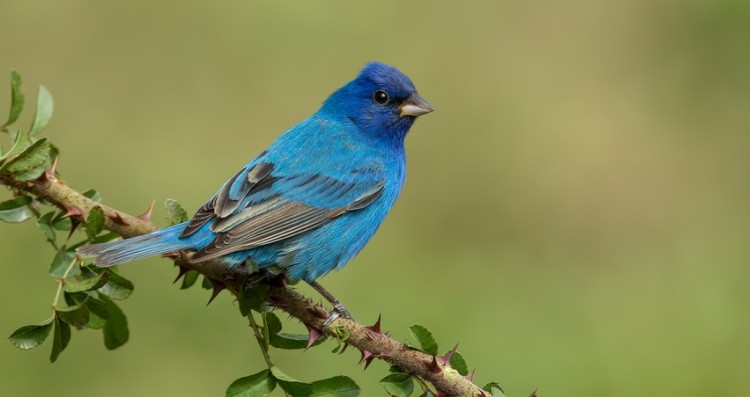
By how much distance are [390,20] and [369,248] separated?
2040 millimetres

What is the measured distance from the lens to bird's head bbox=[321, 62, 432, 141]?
17.1ft

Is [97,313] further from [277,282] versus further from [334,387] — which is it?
[334,387]

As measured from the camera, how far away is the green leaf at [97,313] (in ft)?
10.6

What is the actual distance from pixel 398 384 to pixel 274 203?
1.56m

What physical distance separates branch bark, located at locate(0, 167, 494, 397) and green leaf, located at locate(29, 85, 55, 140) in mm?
274

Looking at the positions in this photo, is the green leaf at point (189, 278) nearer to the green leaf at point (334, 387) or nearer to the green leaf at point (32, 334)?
the green leaf at point (32, 334)

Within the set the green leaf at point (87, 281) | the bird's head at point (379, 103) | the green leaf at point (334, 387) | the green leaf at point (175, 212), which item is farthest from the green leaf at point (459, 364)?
the bird's head at point (379, 103)

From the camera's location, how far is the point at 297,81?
782cm

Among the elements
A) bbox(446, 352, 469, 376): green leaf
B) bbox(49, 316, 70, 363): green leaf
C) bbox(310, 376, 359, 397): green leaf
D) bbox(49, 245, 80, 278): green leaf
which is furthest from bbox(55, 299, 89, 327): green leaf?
bbox(446, 352, 469, 376): green leaf

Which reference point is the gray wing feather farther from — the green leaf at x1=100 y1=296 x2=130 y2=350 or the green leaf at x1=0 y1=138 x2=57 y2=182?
the green leaf at x1=0 y1=138 x2=57 y2=182

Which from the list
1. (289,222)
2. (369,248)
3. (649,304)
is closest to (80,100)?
(369,248)

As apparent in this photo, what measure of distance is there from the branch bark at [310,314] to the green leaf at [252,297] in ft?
0.18

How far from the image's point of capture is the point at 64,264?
3.43 metres

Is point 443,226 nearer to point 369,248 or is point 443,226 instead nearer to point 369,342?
point 369,248
